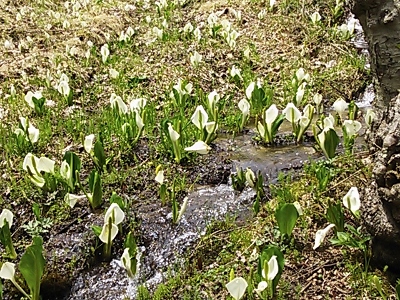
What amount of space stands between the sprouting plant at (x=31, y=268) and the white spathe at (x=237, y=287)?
96cm

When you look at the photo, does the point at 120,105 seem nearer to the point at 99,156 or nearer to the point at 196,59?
the point at 99,156

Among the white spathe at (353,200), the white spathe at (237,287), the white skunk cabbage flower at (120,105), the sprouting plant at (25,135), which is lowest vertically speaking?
the white spathe at (237,287)

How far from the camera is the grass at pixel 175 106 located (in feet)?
8.70

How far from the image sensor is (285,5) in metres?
7.49

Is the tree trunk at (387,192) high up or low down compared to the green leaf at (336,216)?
up

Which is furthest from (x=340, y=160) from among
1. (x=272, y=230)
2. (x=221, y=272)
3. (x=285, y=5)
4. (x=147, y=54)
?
(x=285, y=5)

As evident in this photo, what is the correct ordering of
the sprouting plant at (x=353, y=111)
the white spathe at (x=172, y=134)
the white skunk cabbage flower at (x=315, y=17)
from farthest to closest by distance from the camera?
the white skunk cabbage flower at (x=315, y=17) → the sprouting plant at (x=353, y=111) → the white spathe at (x=172, y=134)

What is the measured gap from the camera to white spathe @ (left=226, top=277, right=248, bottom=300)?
2182 mm

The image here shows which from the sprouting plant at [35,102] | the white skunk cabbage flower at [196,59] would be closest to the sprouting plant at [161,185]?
the sprouting plant at [35,102]

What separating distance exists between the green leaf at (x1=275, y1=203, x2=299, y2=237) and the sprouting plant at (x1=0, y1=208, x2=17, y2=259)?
1543mm

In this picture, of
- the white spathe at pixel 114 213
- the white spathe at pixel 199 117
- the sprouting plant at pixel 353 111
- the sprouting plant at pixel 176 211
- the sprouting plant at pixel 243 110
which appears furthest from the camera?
the sprouting plant at pixel 353 111

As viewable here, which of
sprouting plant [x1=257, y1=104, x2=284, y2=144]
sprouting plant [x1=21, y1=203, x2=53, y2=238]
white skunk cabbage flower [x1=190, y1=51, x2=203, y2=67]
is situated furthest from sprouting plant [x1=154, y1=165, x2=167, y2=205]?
white skunk cabbage flower [x1=190, y1=51, x2=203, y2=67]

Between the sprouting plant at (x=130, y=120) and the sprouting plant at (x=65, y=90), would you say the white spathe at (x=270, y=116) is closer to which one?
the sprouting plant at (x=130, y=120)

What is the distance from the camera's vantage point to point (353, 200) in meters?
2.56
